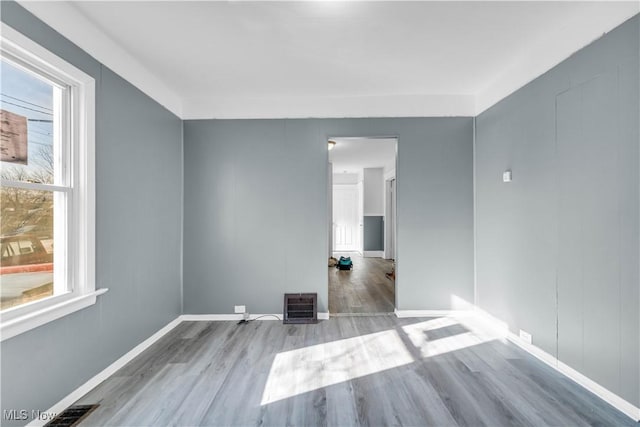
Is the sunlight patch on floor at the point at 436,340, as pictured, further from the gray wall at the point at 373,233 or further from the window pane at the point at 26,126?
the gray wall at the point at 373,233

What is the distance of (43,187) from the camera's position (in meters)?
1.79

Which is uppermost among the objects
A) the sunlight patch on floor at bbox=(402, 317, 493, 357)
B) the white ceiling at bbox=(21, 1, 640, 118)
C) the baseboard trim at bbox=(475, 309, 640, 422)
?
the white ceiling at bbox=(21, 1, 640, 118)

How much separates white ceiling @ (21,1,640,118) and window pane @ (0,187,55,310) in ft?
3.66

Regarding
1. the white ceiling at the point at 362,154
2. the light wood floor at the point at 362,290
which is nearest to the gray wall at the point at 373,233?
the light wood floor at the point at 362,290

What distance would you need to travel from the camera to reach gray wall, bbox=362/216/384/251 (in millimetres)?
8109

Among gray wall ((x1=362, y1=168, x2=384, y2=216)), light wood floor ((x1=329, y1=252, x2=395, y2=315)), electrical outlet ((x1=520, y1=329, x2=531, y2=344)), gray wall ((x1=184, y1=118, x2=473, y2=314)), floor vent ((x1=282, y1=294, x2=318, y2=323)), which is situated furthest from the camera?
gray wall ((x1=362, y1=168, x2=384, y2=216))

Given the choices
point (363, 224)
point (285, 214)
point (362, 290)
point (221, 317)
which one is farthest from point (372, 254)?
point (221, 317)

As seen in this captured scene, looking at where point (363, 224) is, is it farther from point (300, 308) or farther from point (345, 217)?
point (300, 308)

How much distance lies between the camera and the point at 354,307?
12.5ft

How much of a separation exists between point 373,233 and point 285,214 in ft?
16.8

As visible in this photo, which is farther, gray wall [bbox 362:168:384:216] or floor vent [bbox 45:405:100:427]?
gray wall [bbox 362:168:384:216]

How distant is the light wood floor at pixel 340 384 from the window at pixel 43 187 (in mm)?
764

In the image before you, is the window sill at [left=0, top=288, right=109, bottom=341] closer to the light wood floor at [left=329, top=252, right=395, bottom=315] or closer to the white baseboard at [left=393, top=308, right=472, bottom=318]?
the light wood floor at [left=329, top=252, right=395, bottom=315]

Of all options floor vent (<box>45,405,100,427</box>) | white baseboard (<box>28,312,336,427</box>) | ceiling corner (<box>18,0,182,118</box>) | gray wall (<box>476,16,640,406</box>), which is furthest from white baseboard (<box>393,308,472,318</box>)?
A: ceiling corner (<box>18,0,182,118</box>)
